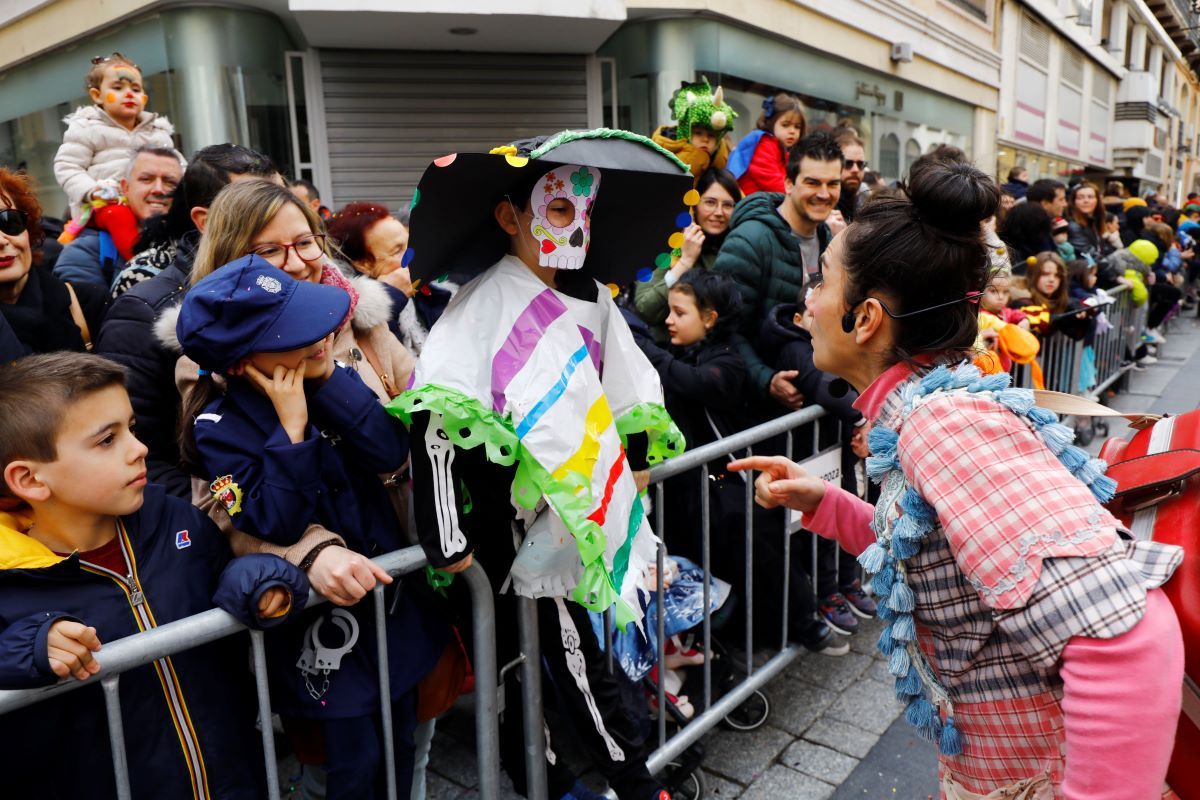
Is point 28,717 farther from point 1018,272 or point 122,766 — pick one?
Answer: point 1018,272

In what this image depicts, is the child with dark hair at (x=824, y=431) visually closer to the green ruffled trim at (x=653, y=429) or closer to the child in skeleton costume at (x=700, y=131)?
the green ruffled trim at (x=653, y=429)

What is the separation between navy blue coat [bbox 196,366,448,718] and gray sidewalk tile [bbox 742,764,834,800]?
4.52 feet

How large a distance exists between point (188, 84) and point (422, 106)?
2.76 metres

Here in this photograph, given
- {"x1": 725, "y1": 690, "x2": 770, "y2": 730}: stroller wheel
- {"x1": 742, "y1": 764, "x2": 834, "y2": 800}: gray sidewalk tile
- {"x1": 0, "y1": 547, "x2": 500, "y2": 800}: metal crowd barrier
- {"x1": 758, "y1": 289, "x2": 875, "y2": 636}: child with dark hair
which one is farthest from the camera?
{"x1": 758, "y1": 289, "x2": 875, "y2": 636}: child with dark hair

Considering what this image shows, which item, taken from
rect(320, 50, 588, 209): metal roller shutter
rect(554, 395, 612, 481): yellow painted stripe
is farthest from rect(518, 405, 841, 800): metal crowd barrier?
rect(320, 50, 588, 209): metal roller shutter

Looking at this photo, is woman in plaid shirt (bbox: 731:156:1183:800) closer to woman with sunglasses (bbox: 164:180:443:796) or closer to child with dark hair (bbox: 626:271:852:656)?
woman with sunglasses (bbox: 164:180:443:796)

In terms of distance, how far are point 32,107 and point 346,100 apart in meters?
3.79

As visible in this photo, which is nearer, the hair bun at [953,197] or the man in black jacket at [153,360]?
the hair bun at [953,197]

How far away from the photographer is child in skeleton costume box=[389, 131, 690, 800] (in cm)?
186

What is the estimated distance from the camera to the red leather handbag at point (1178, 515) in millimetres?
1322

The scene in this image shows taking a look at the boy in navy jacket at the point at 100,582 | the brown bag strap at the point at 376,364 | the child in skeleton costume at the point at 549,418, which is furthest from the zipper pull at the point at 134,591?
the brown bag strap at the point at 376,364

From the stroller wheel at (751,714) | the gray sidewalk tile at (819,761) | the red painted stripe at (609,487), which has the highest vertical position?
the red painted stripe at (609,487)

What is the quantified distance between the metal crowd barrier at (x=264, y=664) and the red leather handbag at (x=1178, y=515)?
1378 mm

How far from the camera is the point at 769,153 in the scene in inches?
208
